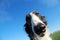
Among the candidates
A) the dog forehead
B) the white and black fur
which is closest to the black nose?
the white and black fur

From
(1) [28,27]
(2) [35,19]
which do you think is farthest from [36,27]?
(1) [28,27]

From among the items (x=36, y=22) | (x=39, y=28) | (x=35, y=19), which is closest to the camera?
(x=39, y=28)

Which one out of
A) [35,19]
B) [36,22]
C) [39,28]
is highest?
[35,19]

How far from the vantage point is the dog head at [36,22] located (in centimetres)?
596

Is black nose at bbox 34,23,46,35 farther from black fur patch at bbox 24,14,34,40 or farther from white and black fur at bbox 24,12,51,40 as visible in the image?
black fur patch at bbox 24,14,34,40

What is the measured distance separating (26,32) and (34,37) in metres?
0.48

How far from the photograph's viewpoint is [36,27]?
602 cm

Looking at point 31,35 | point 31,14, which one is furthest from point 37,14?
point 31,35

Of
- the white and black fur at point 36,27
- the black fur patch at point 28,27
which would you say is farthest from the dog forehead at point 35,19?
the black fur patch at point 28,27

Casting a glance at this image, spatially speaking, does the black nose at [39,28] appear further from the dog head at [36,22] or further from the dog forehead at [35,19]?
the dog forehead at [35,19]

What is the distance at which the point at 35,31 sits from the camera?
611 centimetres

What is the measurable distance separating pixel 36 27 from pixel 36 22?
211 millimetres

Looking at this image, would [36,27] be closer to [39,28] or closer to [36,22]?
[39,28]

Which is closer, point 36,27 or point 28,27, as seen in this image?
point 36,27
